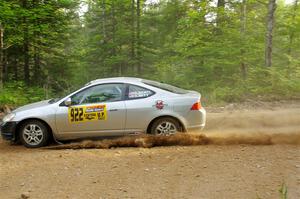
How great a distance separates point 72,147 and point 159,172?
276 centimetres

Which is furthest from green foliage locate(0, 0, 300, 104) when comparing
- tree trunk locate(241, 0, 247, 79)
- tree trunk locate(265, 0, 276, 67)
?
tree trunk locate(265, 0, 276, 67)

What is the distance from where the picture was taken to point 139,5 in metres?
22.0

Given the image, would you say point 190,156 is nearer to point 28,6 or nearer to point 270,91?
point 270,91

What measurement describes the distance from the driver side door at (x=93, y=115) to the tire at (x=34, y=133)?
0.38 metres

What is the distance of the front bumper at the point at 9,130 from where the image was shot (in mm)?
7207

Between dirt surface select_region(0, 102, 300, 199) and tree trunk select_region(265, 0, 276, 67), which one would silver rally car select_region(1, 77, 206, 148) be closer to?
dirt surface select_region(0, 102, 300, 199)

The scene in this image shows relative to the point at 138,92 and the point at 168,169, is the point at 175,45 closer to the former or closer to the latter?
the point at 138,92

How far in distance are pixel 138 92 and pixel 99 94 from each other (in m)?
0.94

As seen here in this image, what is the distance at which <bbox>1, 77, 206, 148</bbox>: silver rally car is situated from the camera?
712 cm

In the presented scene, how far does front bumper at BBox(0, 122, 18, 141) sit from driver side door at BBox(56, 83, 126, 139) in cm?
106

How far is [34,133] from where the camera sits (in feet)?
23.7

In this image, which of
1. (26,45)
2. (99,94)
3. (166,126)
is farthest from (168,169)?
(26,45)

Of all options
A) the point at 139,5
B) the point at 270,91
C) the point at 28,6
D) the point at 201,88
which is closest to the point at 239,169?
the point at 270,91

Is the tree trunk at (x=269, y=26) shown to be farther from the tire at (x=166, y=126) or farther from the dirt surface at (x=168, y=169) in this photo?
the tire at (x=166, y=126)
